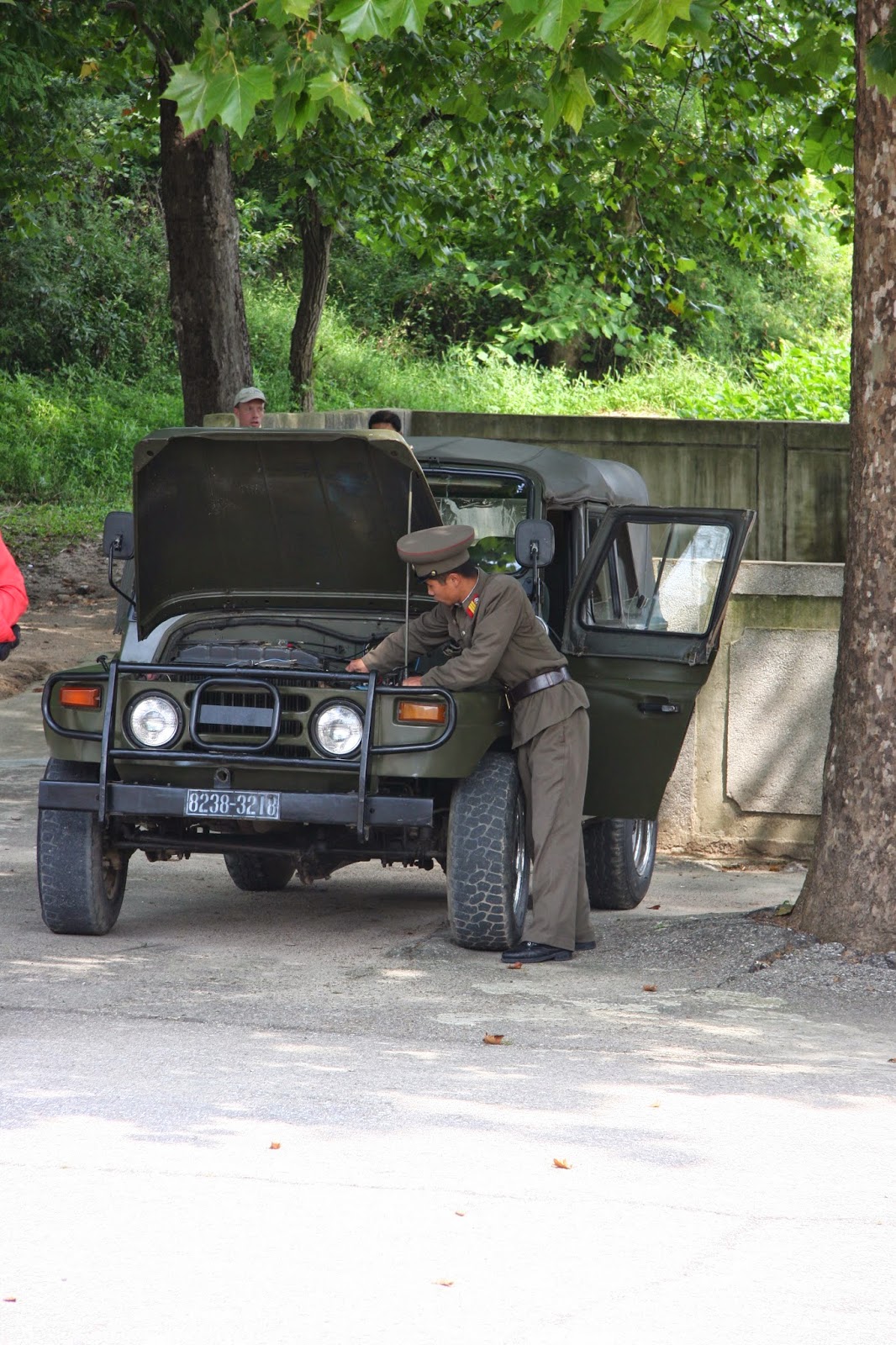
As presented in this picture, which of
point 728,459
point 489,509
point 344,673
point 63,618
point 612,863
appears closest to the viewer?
point 344,673

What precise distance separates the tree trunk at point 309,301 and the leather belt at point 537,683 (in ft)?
60.5

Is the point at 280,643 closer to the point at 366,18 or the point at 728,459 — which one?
the point at 366,18

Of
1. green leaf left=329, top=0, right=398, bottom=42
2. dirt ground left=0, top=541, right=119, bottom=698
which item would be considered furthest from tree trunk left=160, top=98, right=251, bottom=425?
green leaf left=329, top=0, right=398, bottom=42

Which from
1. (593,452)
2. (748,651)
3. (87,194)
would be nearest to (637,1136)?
(748,651)

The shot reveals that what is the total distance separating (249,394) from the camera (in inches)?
483

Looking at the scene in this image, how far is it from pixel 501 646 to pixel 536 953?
48.7 inches

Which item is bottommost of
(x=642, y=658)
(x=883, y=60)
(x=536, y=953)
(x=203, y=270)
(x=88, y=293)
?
(x=536, y=953)

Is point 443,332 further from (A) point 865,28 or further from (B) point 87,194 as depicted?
(A) point 865,28

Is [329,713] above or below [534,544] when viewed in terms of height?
below

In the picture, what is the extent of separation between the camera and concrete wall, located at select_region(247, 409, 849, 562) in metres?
14.3

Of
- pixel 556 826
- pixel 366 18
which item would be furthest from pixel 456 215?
pixel 366 18

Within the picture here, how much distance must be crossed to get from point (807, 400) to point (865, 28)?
16321 millimetres

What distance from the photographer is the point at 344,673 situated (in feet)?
22.3

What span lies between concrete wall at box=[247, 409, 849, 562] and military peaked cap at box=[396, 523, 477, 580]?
24.1 ft
